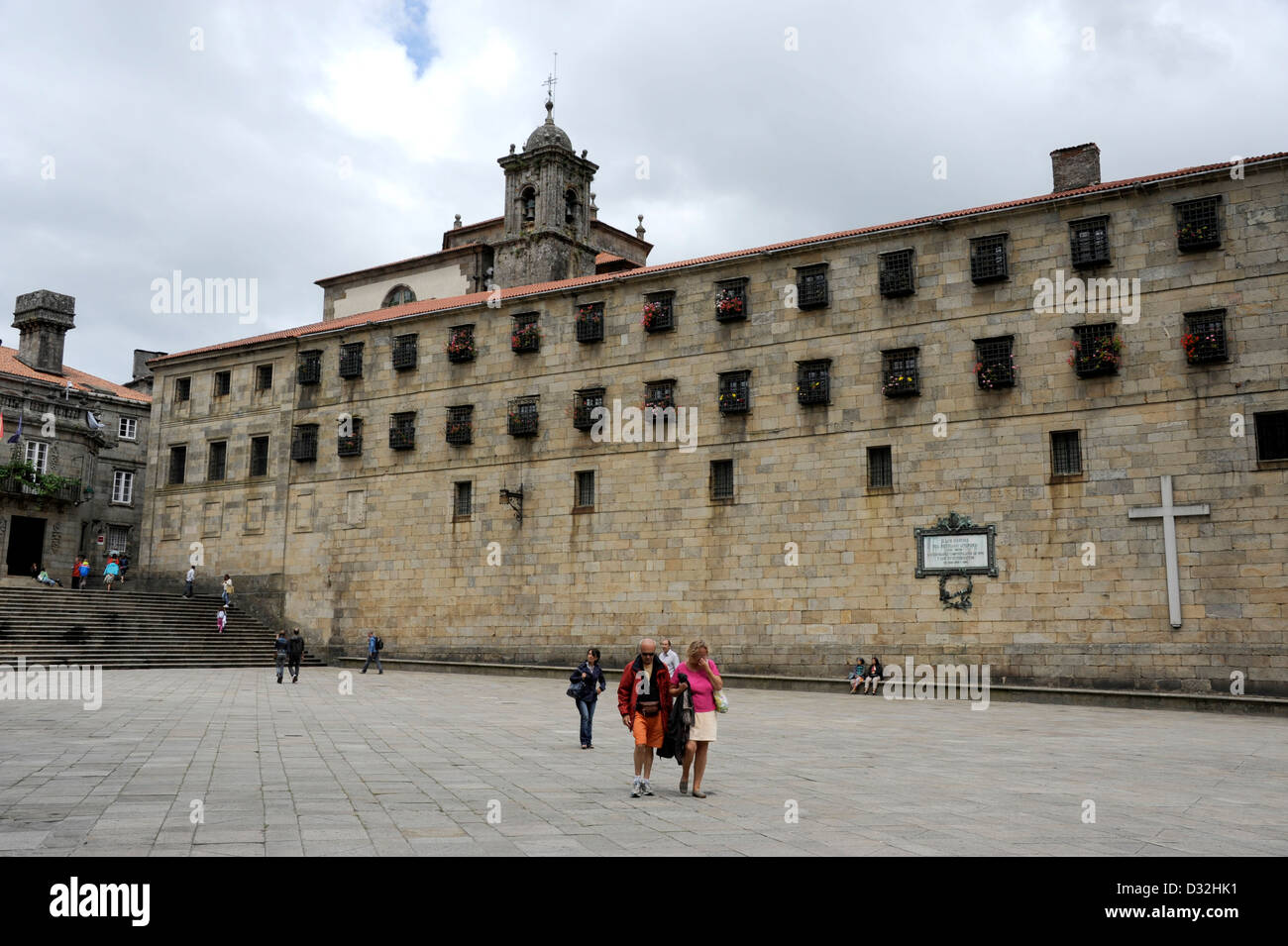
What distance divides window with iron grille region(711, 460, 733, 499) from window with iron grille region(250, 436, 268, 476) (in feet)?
67.1

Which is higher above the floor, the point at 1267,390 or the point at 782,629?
the point at 1267,390

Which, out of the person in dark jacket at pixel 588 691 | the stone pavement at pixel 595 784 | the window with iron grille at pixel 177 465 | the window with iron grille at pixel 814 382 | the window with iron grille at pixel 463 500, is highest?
the window with iron grille at pixel 814 382

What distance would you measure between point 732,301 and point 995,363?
8601 millimetres

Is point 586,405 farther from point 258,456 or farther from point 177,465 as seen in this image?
point 177,465

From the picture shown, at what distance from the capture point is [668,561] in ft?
113

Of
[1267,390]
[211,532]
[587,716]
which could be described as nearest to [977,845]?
[587,716]

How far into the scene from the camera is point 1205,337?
91.4ft

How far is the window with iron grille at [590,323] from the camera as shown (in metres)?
37.3

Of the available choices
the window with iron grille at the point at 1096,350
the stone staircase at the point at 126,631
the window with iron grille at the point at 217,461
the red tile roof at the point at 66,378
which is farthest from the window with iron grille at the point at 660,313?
the red tile roof at the point at 66,378

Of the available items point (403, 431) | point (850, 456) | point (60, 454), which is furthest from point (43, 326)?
point (850, 456)

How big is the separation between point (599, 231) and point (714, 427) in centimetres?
2868

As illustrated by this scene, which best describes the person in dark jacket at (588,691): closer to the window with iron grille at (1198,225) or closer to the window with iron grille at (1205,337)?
the window with iron grille at (1205,337)

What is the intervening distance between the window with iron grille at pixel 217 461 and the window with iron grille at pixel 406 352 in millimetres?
9751
